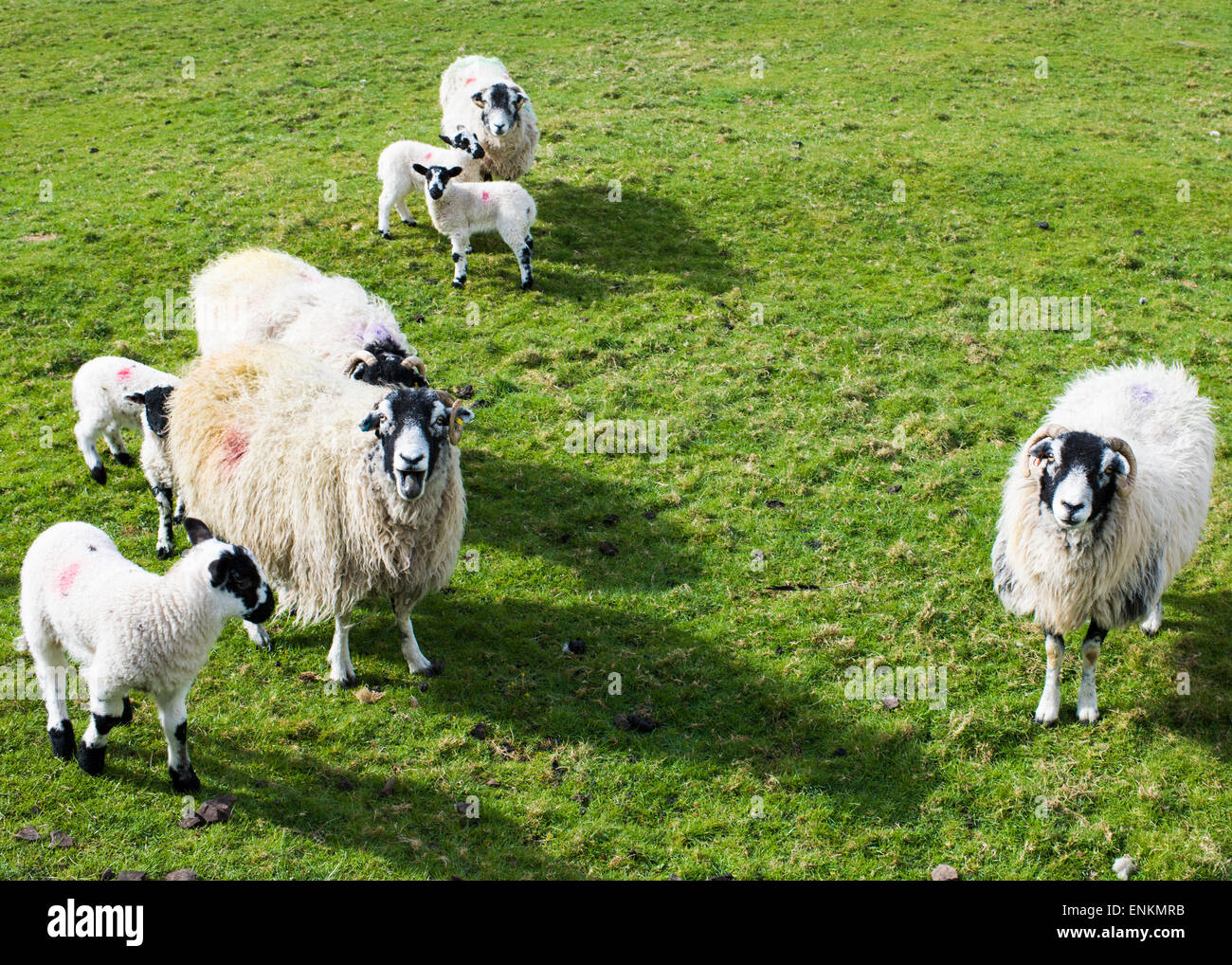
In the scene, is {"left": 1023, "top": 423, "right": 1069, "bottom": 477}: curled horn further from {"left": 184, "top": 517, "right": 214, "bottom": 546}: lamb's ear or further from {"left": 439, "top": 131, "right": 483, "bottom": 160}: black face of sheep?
{"left": 439, "top": 131, "right": 483, "bottom": 160}: black face of sheep

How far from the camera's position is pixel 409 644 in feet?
24.7

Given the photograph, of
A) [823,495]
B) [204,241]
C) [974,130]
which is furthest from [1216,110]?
[204,241]

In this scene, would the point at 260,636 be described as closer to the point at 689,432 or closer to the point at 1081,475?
the point at 689,432

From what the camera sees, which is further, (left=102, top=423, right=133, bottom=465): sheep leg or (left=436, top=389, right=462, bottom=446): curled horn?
(left=102, top=423, right=133, bottom=465): sheep leg

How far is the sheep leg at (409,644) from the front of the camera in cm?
747

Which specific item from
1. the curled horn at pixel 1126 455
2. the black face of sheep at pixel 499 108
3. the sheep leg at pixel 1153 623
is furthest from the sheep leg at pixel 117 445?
the sheep leg at pixel 1153 623

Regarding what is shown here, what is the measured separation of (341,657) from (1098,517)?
5.85 metres

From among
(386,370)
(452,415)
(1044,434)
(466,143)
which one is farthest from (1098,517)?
(466,143)

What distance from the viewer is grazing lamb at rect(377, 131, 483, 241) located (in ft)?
45.9

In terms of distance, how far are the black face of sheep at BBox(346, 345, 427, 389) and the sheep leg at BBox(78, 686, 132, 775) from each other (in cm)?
351

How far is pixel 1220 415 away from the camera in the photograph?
11.2 metres

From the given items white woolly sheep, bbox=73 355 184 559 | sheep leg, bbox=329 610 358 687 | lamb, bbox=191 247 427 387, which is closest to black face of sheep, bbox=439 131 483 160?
lamb, bbox=191 247 427 387

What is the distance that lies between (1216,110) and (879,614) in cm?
1857
